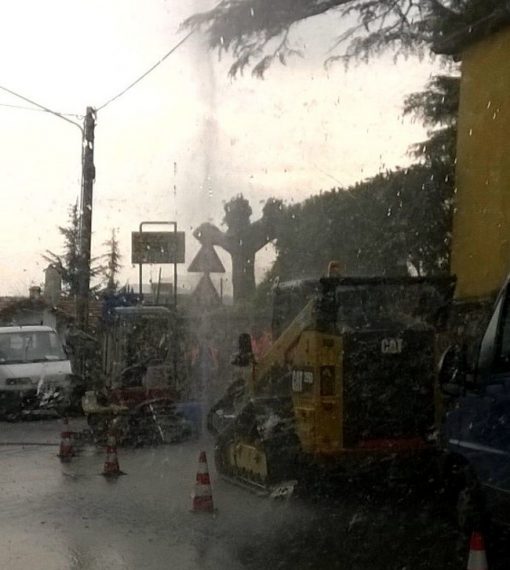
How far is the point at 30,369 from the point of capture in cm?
2409

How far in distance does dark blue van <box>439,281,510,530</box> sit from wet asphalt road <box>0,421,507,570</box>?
504 mm

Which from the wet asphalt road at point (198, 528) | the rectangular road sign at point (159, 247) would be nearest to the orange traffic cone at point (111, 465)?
the wet asphalt road at point (198, 528)

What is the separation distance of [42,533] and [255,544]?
2004 mm

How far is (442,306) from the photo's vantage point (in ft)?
35.9

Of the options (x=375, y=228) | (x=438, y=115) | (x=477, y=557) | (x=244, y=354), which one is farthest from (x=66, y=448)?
(x=477, y=557)

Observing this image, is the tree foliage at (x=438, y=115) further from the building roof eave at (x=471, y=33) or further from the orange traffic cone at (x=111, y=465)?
the orange traffic cone at (x=111, y=465)

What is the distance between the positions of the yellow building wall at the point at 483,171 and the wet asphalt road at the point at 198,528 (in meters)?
5.98

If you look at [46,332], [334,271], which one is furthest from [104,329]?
[334,271]

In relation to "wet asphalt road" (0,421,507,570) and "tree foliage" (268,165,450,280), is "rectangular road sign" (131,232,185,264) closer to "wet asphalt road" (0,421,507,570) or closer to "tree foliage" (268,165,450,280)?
"tree foliage" (268,165,450,280)

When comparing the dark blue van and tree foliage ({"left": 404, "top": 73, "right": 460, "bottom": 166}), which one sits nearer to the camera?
the dark blue van

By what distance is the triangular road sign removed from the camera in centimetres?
1722

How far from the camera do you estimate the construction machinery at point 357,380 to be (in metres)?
10.4

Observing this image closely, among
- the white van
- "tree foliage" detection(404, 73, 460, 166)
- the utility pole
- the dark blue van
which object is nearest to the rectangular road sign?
"tree foliage" detection(404, 73, 460, 166)

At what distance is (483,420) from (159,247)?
41.0 ft
